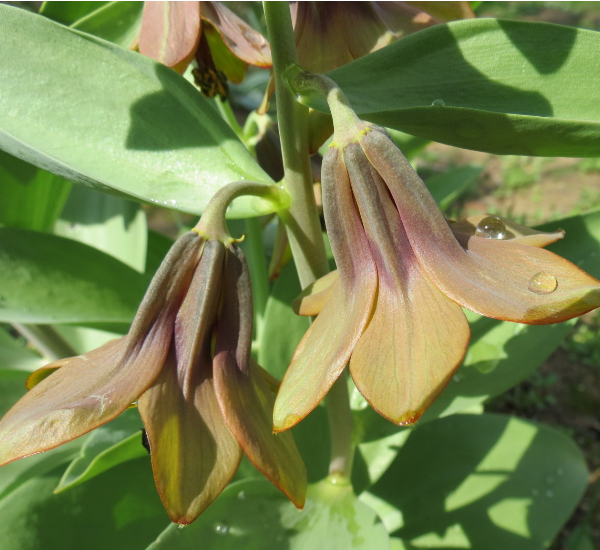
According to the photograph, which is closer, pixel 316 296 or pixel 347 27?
pixel 316 296

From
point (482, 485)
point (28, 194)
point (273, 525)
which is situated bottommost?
point (482, 485)

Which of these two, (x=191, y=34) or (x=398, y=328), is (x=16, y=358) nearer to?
(x=191, y=34)

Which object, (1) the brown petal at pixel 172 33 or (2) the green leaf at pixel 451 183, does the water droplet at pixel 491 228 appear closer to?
(1) the brown petal at pixel 172 33

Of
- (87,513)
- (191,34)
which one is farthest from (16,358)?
(191,34)

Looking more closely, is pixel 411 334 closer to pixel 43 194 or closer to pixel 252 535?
pixel 252 535

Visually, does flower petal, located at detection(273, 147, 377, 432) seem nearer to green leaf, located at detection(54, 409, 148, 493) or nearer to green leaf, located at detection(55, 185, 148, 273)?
green leaf, located at detection(54, 409, 148, 493)

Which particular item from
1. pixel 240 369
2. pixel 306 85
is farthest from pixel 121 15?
pixel 240 369

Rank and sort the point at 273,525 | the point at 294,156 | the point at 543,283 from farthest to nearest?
the point at 273,525 < the point at 294,156 < the point at 543,283

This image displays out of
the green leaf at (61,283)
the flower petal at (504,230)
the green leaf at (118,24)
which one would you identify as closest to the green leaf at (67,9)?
the green leaf at (118,24)
